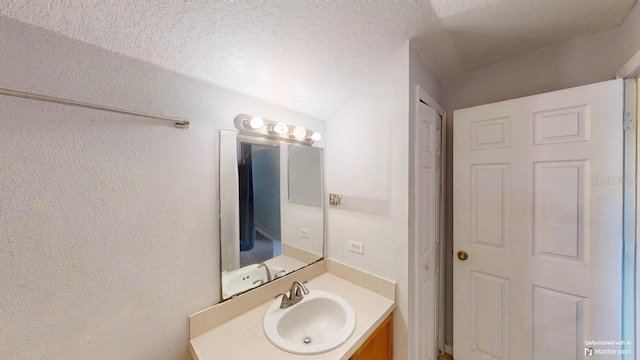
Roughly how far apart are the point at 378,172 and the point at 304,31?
84cm

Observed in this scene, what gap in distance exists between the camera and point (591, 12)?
1.07 metres

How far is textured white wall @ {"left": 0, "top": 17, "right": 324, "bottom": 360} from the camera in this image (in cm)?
64

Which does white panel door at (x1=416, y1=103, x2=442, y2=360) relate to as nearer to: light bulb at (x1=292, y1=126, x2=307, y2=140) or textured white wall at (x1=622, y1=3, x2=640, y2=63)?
light bulb at (x1=292, y1=126, x2=307, y2=140)

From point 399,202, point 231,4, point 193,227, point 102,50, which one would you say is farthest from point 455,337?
point 102,50

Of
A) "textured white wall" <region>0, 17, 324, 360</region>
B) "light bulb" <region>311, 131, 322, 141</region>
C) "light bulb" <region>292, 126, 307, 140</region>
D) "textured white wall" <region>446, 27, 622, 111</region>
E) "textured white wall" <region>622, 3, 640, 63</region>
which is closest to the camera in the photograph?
"textured white wall" <region>0, 17, 324, 360</region>

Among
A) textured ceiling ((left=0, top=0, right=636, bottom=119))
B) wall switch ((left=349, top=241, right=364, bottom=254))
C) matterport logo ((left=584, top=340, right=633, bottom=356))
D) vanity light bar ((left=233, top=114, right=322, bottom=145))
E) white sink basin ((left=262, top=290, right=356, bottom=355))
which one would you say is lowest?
matterport logo ((left=584, top=340, right=633, bottom=356))

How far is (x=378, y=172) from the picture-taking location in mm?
1326

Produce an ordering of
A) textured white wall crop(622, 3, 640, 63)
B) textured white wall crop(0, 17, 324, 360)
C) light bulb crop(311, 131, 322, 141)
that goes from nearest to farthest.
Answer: textured white wall crop(0, 17, 324, 360) → textured white wall crop(622, 3, 640, 63) → light bulb crop(311, 131, 322, 141)

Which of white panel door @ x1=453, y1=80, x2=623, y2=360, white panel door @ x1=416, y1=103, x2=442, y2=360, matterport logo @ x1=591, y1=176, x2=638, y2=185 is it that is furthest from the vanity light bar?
matterport logo @ x1=591, y1=176, x2=638, y2=185

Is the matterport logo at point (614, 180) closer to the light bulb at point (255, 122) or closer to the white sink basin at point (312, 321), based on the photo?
the white sink basin at point (312, 321)

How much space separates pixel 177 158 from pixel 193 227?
33 cm

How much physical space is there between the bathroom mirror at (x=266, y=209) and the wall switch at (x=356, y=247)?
9.7 inches

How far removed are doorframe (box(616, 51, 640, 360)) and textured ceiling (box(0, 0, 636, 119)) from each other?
0.41 m

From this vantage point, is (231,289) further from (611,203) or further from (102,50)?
(611,203)
